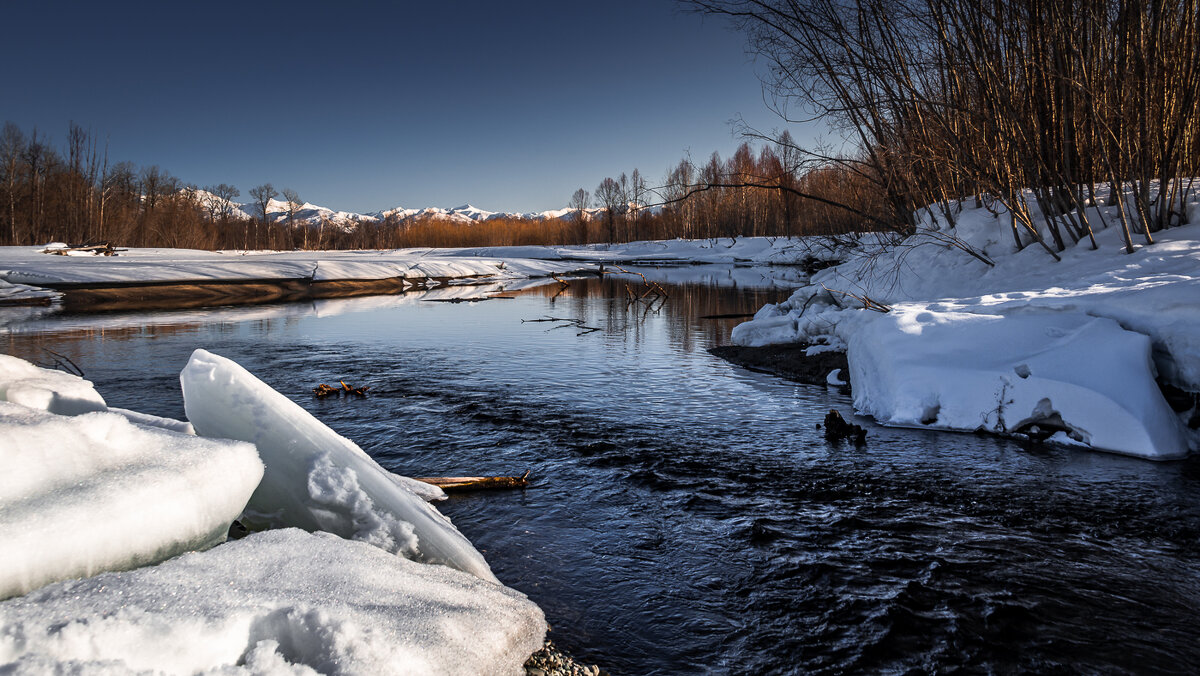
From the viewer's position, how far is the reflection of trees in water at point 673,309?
1027cm

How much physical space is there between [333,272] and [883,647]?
67.9 ft

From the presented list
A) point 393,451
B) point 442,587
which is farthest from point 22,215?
point 442,587

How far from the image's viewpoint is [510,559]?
2.79 metres

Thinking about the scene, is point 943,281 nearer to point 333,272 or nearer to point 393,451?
point 393,451

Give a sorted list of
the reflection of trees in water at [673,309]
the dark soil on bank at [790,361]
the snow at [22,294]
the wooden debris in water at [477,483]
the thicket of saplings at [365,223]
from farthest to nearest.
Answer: the thicket of saplings at [365,223], the snow at [22,294], the reflection of trees in water at [673,309], the dark soil on bank at [790,361], the wooden debris in water at [477,483]

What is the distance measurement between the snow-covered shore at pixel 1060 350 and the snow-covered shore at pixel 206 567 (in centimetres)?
396

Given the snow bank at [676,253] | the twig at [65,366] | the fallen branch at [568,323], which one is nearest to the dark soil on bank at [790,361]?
the fallen branch at [568,323]

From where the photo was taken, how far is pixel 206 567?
1653 millimetres

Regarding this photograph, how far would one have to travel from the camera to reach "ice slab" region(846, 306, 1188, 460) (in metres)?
3.96

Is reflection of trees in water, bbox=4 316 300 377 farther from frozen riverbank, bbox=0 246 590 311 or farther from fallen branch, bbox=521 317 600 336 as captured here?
frozen riverbank, bbox=0 246 590 311

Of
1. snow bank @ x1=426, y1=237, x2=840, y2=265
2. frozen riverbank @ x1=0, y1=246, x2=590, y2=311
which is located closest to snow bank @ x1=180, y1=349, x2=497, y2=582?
frozen riverbank @ x1=0, y1=246, x2=590, y2=311

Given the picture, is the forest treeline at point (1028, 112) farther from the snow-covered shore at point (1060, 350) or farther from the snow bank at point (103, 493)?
the snow bank at point (103, 493)

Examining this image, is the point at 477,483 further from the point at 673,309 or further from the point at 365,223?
the point at 365,223

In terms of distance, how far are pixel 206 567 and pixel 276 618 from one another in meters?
0.29
